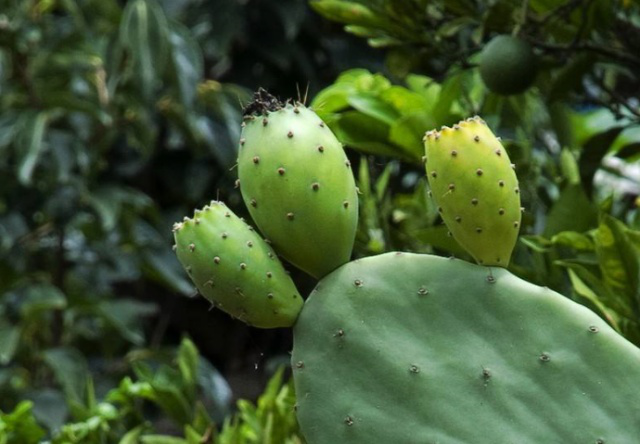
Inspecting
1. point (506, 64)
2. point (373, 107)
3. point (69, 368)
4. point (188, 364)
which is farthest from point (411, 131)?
point (69, 368)

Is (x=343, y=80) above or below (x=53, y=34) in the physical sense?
above

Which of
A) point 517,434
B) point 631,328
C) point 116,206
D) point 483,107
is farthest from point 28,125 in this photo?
point 517,434

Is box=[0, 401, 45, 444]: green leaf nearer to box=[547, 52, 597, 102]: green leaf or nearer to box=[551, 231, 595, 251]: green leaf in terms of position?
box=[551, 231, 595, 251]: green leaf

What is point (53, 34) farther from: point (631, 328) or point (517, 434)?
point (517, 434)

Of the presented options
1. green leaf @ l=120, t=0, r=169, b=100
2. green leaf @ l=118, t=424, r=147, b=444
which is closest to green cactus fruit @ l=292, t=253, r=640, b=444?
green leaf @ l=118, t=424, r=147, b=444

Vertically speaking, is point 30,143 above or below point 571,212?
below

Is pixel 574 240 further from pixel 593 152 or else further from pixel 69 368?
pixel 69 368
